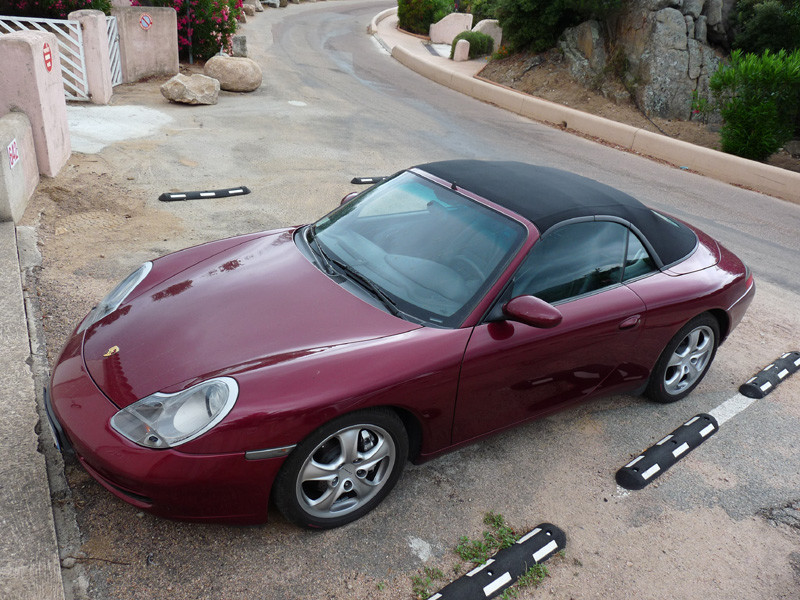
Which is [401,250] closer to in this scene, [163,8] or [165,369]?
Result: [165,369]

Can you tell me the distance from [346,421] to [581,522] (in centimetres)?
143

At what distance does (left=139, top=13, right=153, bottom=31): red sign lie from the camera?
12.9 m

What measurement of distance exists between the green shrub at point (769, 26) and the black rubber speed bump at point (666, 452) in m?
12.6

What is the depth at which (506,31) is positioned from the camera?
17906 millimetres

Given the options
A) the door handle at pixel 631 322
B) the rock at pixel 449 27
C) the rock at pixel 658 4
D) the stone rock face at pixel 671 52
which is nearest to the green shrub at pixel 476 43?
the rock at pixel 449 27

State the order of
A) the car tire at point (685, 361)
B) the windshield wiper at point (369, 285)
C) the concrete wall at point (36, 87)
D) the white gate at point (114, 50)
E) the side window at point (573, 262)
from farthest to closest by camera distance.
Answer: the white gate at point (114, 50), the concrete wall at point (36, 87), the car tire at point (685, 361), the side window at point (573, 262), the windshield wiper at point (369, 285)

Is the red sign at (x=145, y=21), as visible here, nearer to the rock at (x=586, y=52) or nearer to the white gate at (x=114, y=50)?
the white gate at (x=114, y=50)

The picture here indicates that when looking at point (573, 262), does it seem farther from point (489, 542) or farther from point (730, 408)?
point (730, 408)

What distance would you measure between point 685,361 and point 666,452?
738mm

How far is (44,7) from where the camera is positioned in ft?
43.7

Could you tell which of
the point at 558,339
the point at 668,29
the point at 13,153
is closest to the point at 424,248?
the point at 558,339

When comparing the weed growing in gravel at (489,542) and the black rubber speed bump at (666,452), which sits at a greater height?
the weed growing in gravel at (489,542)

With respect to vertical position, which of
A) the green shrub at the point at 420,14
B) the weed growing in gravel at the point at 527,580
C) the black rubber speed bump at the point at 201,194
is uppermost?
the weed growing in gravel at the point at 527,580

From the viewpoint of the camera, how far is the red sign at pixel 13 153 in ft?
19.6
